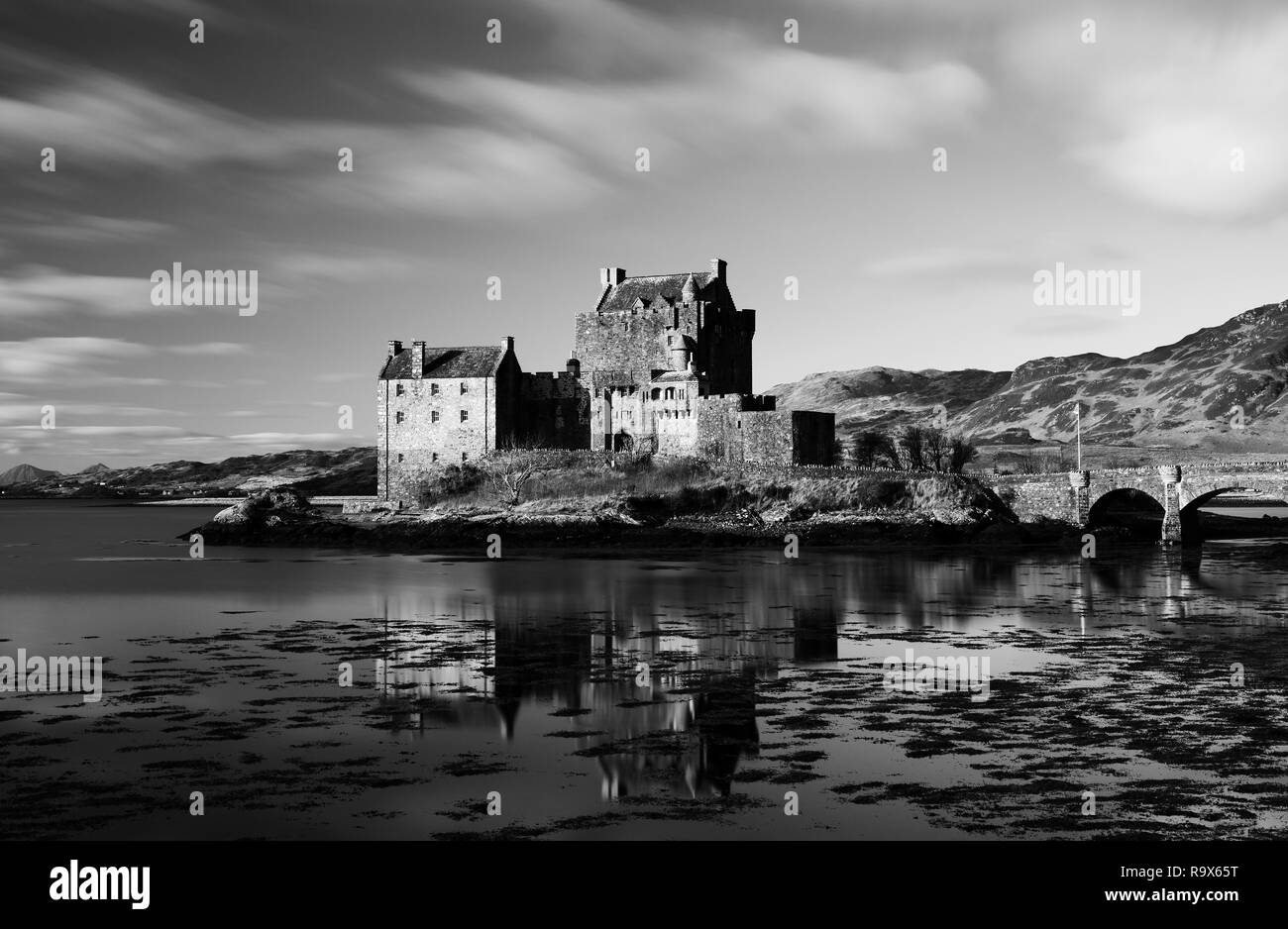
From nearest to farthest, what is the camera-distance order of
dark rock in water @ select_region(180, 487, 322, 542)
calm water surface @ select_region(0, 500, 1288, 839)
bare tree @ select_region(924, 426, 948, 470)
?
1. calm water surface @ select_region(0, 500, 1288, 839)
2. dark rock in water @ select_region(180, 487, 322, 542)
3. bare tree @ select_region(924, 426, 948, 470)

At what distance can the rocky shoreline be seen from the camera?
2226 inches

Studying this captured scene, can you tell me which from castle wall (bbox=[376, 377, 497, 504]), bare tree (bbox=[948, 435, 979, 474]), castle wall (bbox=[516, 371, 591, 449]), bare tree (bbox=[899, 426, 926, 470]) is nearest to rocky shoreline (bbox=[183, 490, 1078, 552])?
castle wall (bbox=[376, 377, 497, 504])

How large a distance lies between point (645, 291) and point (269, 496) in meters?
27.7

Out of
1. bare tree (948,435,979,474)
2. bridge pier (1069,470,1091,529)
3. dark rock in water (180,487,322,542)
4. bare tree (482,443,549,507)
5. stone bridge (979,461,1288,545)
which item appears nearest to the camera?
stone bridge (979,461,1288,545)

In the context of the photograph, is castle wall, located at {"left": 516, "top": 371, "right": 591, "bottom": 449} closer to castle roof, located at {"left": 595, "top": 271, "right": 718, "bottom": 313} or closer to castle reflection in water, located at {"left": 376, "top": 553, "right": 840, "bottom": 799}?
castle roof, located at {"left": 595, "top": 271, "right": 718, "bottom": 313}

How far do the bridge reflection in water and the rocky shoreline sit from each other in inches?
328

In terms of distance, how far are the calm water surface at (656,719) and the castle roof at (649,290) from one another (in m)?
44.2

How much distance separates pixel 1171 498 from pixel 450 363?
44736 millimetres

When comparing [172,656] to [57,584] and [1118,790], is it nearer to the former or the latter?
[1118,790]

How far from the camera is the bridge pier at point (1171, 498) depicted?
5778cm

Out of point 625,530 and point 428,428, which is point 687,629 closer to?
point 625,530

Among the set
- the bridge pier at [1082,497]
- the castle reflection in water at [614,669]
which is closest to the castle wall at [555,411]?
the bridge pier at [1082,497]

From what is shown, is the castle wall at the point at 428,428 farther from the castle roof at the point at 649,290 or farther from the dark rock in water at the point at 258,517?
the castle roof at the point at 649,290

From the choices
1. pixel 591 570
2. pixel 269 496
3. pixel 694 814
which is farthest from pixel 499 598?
pixel 269 496
